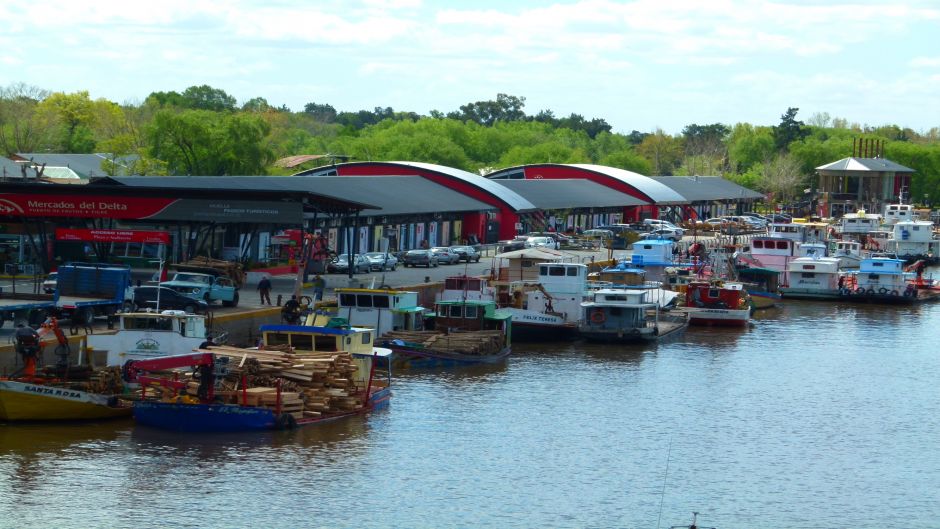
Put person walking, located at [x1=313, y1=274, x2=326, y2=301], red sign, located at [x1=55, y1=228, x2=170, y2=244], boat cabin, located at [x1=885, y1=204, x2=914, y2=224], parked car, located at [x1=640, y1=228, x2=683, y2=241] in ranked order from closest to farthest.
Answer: person walking, located at [x1=313, y1=274, x2=326, y2=301]
red sign, located at [x1=55, y1=228, x2=170, y2=244]
parked car, located at [x1=640, y1=228, x2=683, y2=241]
boat cabin, located at [x1=885, y1=204, x2=914, y2=224]

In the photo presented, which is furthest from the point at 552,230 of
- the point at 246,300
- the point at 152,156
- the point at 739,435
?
the point at 739,435

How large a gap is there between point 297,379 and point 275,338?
3.76m

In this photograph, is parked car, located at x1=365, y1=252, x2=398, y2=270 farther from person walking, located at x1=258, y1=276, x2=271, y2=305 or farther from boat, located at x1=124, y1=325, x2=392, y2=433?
boat, located at x1=124, y1=325, x2=392, y2=433

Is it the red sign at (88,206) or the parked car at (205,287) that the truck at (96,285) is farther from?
the red sign at (88,206)

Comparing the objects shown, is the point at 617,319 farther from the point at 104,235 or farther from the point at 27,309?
the point at 27,309

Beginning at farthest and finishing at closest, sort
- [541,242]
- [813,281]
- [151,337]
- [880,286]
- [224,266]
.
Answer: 1. [541,242]
2. [813,281]
3. [880,286]
4. [224,266]
5. [151,337]

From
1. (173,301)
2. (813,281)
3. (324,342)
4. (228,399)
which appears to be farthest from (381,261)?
(228,399)

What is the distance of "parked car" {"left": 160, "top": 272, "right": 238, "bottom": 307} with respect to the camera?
49.4m

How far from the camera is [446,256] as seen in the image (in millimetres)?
74500

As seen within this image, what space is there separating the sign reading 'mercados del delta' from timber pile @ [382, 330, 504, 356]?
11128mm

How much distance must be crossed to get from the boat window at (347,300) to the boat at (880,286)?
35689 mm

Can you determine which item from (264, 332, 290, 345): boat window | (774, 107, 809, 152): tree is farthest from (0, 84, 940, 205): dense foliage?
(264, 332, 290, 345): boat window

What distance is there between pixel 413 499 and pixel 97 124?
123 meters

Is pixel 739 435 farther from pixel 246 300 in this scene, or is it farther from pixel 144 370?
pixel 246 300
